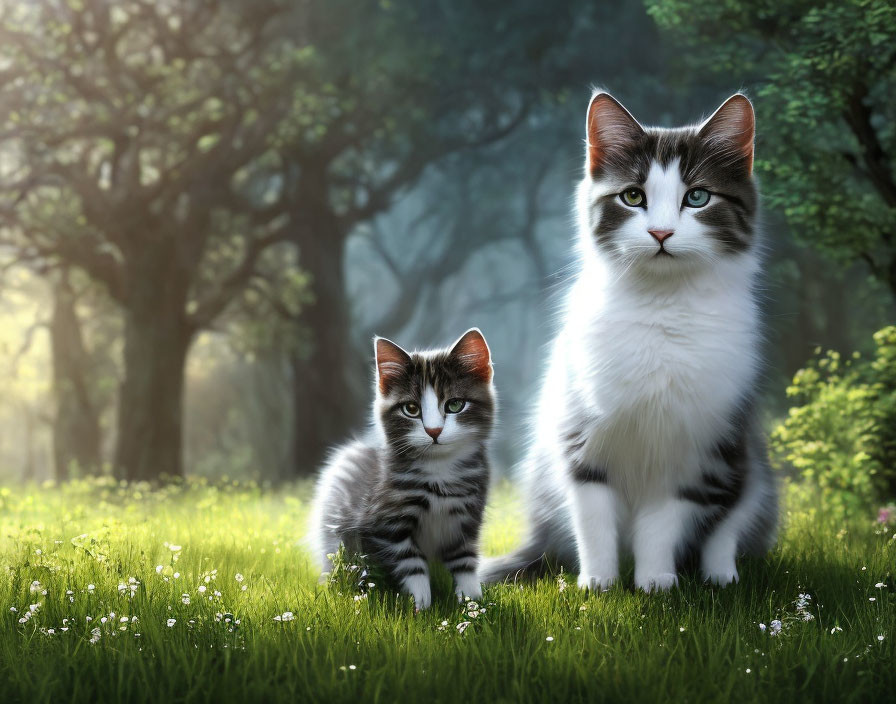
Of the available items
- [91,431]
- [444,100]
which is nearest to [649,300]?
[444,100]

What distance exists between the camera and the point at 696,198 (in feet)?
13.0

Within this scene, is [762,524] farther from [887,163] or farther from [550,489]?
[887,163]

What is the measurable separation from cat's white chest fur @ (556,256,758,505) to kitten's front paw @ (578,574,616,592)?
1.41ft

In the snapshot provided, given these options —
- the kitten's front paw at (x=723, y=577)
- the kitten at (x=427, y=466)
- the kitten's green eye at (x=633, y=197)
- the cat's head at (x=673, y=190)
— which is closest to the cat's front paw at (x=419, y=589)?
the kitten at (x=427, y=466)

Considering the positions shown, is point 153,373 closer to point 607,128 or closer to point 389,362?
point 389,362

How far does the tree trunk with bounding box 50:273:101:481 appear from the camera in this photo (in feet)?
60.8

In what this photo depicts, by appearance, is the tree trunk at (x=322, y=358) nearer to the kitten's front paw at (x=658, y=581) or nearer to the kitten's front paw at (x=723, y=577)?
the kitten's front paw at (x=723, y=577)

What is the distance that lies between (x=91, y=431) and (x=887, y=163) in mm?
16766

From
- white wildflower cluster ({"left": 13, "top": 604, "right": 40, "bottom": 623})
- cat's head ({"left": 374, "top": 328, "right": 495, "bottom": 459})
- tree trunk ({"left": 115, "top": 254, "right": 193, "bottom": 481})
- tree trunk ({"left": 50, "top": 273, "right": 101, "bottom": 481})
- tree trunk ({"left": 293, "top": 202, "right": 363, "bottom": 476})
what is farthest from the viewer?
tree trunk ({"left": 50, "top": 273, "right": 101, "bottom": 481})

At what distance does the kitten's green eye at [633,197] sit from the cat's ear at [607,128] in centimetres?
23

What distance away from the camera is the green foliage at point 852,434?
6578 millimetres

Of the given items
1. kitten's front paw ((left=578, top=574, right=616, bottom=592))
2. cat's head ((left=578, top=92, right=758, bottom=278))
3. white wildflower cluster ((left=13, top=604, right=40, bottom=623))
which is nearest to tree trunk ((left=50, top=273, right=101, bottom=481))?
white wildflower cluster ((left=13, top=604, right=40, bottom=623))

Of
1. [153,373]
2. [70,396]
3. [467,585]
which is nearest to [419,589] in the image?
[467,585]

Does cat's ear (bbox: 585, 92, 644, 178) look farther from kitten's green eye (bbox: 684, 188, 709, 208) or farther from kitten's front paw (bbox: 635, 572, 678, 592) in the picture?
kitten's front paw (bbox: 635, 572, 678, 592)
